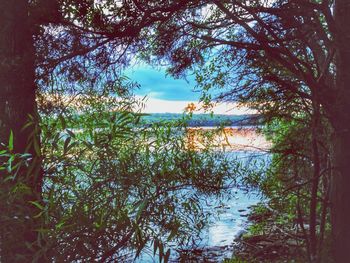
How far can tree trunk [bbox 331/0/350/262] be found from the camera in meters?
3.54

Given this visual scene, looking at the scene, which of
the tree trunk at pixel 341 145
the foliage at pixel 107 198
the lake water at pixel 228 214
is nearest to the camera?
the foliage at pixel 107 198

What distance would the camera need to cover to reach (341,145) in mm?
3688

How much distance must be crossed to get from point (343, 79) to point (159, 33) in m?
1.52

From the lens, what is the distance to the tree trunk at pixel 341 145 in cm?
354

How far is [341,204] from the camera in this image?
3725 millimetres

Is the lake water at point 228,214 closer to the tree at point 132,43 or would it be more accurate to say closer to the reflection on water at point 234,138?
the reflection on water at point 234,138

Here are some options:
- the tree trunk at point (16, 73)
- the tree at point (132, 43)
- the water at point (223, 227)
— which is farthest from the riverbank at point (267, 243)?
the tree trunk at point (16, 73)

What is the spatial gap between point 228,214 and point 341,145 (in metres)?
5.42

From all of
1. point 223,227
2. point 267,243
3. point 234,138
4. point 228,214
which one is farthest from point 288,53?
point 228,214

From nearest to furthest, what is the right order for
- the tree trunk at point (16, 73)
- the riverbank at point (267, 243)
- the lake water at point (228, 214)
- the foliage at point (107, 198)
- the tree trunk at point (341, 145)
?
the foliage at point (107, 198), the tree trunk at point (16, 73), the tree trunk at point (341, 145), the lake water at point (228, 214), the riverbank at point (267, 243)

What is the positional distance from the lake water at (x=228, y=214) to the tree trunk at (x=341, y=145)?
2.65ft

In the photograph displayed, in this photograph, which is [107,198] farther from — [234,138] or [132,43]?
[234,138]

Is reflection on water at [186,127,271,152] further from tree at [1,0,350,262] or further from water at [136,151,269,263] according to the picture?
tree at [1,0,350,262]

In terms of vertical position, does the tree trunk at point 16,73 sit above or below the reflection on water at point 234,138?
above
